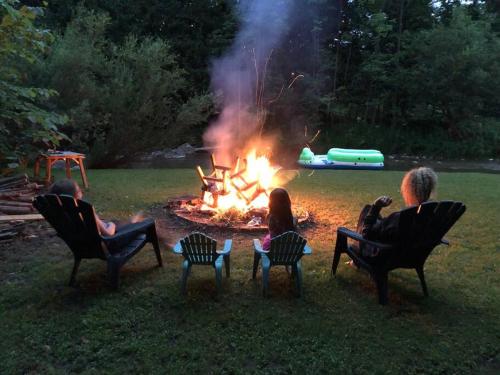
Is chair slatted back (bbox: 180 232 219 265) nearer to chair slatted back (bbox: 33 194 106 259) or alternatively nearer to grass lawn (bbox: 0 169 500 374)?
grass lawn (bbox: 0 169 500 374)

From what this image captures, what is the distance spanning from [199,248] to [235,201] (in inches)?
114

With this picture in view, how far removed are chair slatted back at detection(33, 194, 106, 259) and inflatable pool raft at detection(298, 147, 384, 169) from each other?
12726 mm

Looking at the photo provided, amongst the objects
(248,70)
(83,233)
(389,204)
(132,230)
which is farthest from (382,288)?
(248,70)

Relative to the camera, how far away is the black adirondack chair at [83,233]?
3.67m

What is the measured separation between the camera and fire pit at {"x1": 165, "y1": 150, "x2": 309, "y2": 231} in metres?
6.14

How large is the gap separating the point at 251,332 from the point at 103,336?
1.15 metres

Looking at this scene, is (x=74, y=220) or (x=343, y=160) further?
(x=343, y=160)

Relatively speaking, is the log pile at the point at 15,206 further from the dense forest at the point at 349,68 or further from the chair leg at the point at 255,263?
the dense forest at the point at 349,68

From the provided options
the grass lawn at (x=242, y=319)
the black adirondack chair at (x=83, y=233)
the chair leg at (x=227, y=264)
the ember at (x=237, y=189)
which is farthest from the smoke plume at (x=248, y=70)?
the black adirondack chair at (x=83, y=233)

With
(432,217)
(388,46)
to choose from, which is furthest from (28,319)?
(388,46)

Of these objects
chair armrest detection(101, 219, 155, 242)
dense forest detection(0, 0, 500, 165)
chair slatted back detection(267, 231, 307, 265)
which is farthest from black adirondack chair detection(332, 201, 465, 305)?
dense forest detection(0, 0, 500, 165)

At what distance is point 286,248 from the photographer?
3838 millimetres

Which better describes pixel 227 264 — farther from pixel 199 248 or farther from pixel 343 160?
pixel 343 160

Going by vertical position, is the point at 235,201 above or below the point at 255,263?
above
